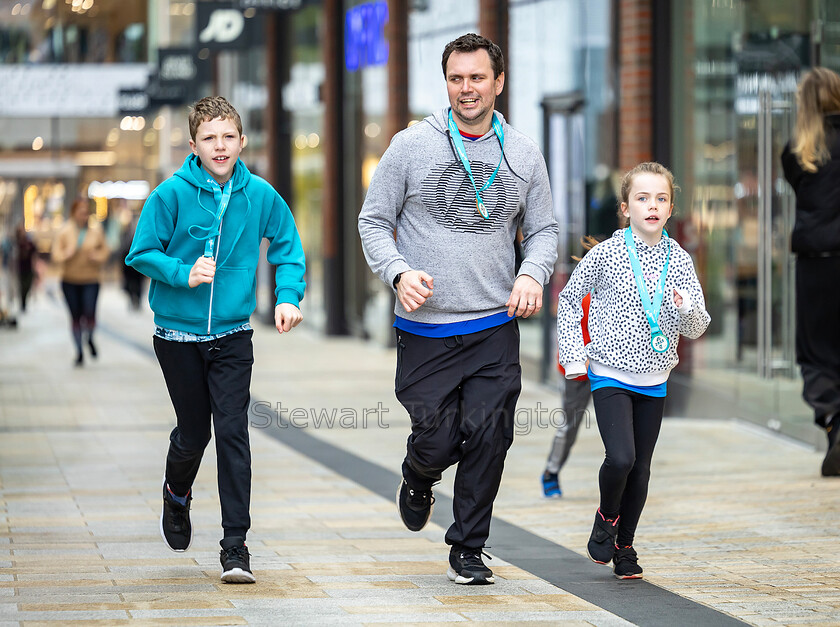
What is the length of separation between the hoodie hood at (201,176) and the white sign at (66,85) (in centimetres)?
3852

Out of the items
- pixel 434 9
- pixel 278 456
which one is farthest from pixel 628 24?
pixel 434 9

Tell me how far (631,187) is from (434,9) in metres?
11.3

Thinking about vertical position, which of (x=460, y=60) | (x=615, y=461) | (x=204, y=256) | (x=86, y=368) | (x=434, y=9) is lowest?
(x=86, y=368)

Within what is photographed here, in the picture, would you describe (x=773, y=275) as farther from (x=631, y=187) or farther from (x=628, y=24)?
(x=631, y=187)

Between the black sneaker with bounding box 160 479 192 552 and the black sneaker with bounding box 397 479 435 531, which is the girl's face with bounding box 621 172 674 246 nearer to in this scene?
the black sneaker with bounding box 397 479 435 531

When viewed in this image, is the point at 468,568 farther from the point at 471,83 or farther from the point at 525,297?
the point at 471,83

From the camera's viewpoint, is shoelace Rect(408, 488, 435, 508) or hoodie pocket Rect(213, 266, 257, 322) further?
shoelace Rect(408, 488, 435, 508)

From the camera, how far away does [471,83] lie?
5.26 m

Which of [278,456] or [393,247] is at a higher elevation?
[393,247]

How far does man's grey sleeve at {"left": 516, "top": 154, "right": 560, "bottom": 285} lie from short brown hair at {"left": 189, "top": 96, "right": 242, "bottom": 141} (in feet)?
3.65

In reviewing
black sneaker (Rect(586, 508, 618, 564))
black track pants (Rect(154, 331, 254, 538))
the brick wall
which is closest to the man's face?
black track pants (Rect(154, 331, 254, 538))

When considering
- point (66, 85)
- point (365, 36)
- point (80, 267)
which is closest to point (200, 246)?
point (80, 267)

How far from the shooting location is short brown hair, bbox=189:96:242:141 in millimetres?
5355

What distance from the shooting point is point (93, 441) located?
31.3ft
